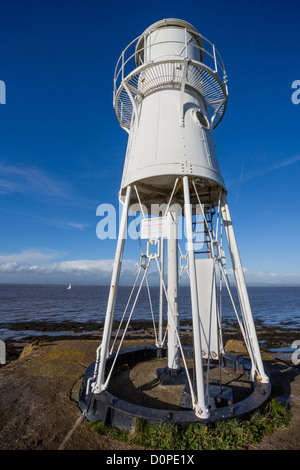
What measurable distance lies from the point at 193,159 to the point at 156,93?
8.91ft

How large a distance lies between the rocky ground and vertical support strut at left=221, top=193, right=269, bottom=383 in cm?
98

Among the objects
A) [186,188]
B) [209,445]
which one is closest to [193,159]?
[186,188]

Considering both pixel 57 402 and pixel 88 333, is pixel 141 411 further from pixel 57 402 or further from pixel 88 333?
pixel 88 333

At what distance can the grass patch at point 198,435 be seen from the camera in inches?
166

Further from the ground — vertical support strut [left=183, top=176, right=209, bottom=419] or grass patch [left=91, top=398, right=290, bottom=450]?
vertical support strut [left=183, top=176, right=209, bottom=419]

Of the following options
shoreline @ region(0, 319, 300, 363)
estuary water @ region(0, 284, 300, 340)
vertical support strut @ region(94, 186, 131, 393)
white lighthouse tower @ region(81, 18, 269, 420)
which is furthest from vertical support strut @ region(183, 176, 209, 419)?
estuary water @ region(0, 284, 300, 340)

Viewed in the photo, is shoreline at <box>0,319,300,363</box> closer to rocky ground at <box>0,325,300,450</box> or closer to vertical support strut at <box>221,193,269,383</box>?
rocky ground at <box>0,325,300,450</box>

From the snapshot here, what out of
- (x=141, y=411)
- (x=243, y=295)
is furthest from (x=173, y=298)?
(x=141, y=411)

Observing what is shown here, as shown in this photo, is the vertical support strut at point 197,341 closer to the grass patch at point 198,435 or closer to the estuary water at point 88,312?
the grass patch at point 198,435

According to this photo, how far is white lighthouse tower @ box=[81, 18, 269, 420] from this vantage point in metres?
6.08

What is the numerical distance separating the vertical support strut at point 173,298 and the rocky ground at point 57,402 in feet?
9.38

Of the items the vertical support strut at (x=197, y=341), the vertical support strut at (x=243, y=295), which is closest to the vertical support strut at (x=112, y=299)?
the vertical support strut at (x=197, y=341)

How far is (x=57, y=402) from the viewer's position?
6094mm

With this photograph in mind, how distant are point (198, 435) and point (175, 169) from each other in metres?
5.54
